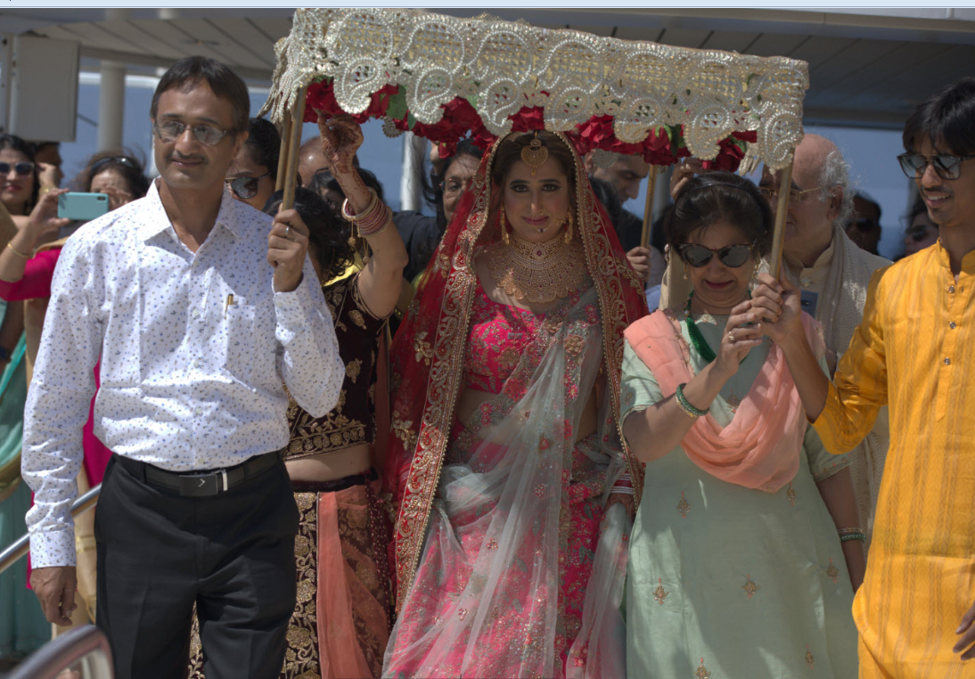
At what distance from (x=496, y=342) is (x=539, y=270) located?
0.99 ft

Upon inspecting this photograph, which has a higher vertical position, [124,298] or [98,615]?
[124,298]

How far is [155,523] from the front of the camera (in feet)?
7.82

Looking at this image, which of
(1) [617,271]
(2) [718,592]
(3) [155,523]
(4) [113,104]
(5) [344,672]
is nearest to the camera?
(3) [155,523]

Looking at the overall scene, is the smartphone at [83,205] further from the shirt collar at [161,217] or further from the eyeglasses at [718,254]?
the eyeglasses at [718,254]

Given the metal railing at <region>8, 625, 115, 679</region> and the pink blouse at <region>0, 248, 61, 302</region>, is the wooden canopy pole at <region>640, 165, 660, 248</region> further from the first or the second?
the metal railing at <region>8, 625, 115, 679</region>

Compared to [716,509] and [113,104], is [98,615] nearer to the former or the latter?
[716,509]

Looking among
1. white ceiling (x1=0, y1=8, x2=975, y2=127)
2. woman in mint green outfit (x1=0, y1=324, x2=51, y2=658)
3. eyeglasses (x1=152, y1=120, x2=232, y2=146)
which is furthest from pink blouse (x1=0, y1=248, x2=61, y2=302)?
white ceiling (x1=0, y1=8, x2=975, y2=127)

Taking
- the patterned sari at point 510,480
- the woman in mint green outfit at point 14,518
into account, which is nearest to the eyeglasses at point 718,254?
the patterned sari at point 510,480

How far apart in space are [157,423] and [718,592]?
1.62 metres

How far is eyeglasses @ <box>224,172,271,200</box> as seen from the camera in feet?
11.5

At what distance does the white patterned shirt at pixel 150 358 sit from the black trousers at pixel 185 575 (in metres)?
0.09

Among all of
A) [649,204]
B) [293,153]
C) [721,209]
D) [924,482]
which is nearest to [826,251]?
[649,204]

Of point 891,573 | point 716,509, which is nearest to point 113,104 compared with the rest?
point 716,509

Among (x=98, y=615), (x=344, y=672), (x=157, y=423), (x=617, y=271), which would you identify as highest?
(x=617, y=271)
